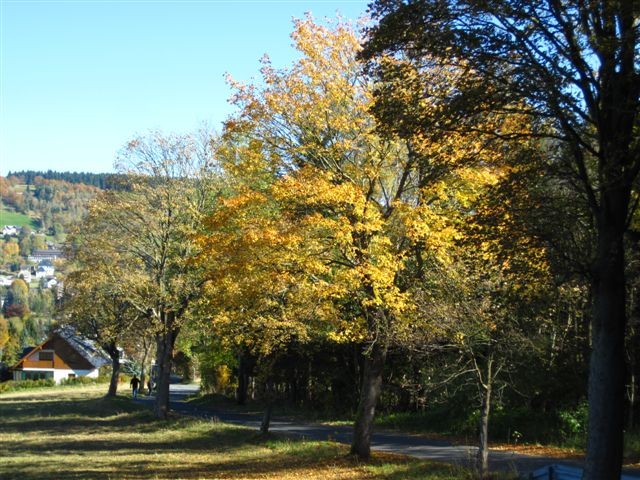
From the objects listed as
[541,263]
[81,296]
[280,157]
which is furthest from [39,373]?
[541,263]

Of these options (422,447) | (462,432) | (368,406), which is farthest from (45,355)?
(368,406)

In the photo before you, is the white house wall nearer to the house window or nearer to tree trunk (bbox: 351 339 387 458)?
the house window

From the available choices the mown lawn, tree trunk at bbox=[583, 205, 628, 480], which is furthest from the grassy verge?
tree trunk at bbox=[583, 205, 628, 480]

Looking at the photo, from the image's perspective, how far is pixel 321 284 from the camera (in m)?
15.5

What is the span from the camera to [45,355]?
98.4m

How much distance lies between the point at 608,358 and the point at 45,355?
101m

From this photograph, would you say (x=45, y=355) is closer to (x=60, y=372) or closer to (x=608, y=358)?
(x=60, y=372)

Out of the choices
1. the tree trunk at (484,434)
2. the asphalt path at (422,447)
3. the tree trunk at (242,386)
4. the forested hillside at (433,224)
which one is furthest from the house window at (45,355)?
the tree trunk at (484,434)

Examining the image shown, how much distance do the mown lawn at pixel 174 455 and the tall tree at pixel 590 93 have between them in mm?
6071

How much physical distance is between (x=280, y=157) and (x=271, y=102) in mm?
1295

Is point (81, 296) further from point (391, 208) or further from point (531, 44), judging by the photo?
point (531, 44)

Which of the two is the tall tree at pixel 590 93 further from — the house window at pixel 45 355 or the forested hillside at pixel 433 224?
the house window at pixel 45 355

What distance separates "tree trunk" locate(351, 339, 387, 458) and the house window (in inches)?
3572

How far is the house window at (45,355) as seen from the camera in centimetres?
9819
